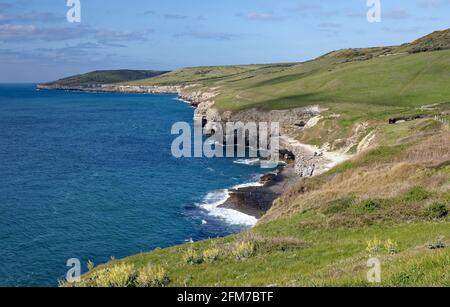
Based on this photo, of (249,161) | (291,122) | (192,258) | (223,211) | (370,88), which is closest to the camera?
(192,258)

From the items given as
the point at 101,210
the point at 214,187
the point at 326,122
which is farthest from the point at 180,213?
the point at 326,122

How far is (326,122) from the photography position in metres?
90.7

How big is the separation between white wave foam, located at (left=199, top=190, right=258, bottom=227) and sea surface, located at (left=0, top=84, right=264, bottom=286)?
0.41ft

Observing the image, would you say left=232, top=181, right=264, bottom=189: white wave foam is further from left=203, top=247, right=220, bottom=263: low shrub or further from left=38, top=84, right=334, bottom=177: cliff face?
left=203, top=247, right=220, bottom=263: low shrub

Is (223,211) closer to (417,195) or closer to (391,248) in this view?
(417,195)

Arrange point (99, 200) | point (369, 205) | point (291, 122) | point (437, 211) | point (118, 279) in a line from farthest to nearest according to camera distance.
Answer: point (291, 122) → point (99, 200) → point (369, 205) → point (437, 211) → point (118, 279)

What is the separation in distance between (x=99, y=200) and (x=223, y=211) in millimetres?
17381

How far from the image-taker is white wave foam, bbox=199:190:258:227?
176ft

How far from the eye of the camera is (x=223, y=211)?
5809 centimetres

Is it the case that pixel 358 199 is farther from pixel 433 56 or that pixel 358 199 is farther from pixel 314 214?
pixel 433 56

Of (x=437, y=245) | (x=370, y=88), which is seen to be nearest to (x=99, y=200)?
(x=437, y=245)

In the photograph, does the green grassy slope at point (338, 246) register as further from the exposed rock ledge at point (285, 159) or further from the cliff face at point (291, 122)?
the cliff face at point (291, 122)

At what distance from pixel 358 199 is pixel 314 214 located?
9.56 ft

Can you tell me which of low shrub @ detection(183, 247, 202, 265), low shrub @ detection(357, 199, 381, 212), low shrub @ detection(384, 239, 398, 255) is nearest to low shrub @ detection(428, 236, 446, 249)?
low shrub @ detection(384, 239, 398, 255)
